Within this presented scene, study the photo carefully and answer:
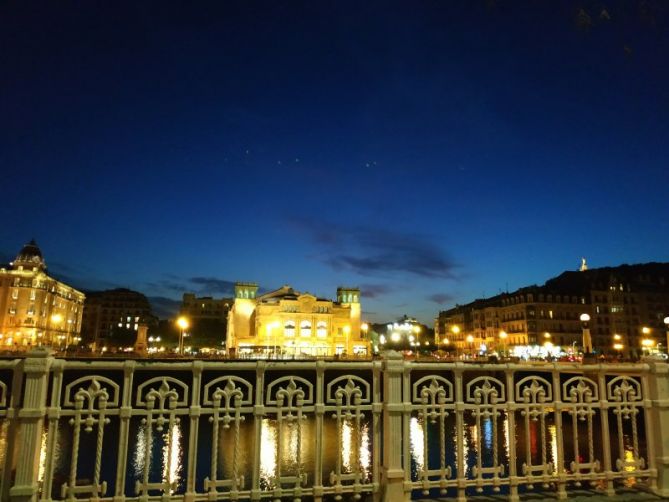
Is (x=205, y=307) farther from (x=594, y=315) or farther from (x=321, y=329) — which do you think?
(x=594, y=315)

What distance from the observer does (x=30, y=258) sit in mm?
97750

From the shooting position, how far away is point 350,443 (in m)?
26.8

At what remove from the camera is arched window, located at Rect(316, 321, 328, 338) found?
Answer: 9419cm

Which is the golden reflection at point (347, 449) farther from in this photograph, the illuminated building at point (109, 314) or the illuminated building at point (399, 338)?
the illuminated building at point (109, 314)

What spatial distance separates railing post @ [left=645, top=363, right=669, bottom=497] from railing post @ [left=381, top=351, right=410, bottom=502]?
11.2ft

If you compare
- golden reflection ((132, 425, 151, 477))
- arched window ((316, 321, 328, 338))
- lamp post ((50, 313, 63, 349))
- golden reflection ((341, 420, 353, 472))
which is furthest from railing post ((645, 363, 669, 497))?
lamp post ((50, 313, 63, 349))

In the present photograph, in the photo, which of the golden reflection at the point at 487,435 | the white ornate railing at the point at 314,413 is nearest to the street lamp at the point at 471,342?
the golden reflection at the point at 487,435

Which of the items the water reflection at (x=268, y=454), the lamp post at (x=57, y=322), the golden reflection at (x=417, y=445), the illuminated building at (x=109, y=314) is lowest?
the water reflection at (x=268, y=454)

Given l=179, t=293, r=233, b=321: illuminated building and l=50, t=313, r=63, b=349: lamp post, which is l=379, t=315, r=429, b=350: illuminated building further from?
l=50, t=313, r=63, b=349: lamp post

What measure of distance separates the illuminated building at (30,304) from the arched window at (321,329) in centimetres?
4835

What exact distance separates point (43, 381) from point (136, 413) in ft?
3.03

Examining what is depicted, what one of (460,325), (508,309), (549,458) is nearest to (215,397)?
(549,458)

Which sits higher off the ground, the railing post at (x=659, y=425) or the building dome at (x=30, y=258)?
the building dome at (x=30, y=258)

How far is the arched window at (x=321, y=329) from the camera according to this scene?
94.2 m
